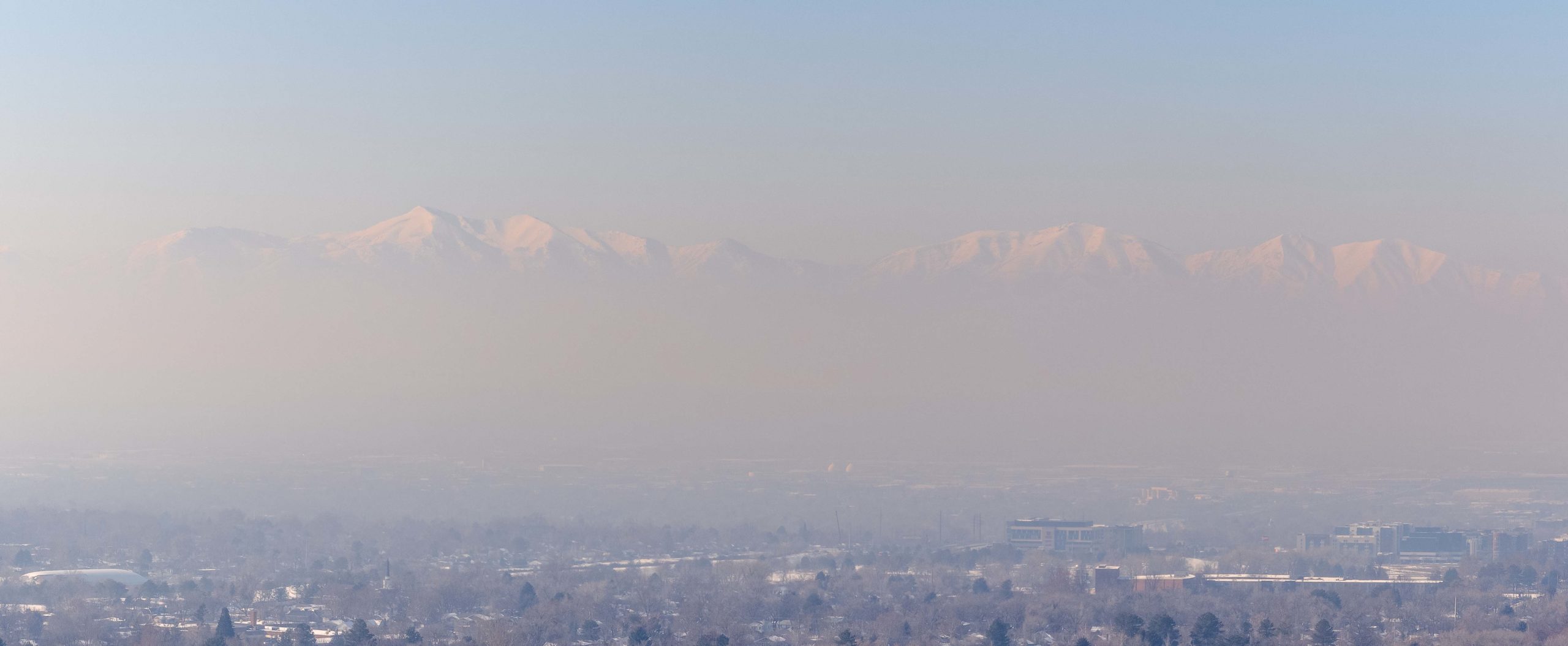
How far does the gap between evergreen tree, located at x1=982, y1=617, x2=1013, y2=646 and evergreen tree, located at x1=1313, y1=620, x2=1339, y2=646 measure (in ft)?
38.8

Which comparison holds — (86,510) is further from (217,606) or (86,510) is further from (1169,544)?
(1169,544)

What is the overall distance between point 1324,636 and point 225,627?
42653mm

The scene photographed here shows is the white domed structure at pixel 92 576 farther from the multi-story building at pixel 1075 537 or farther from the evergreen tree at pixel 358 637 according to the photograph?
the multi-story building at pixel 1075 537

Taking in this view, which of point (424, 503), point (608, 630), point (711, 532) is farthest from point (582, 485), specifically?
point (608, 630)

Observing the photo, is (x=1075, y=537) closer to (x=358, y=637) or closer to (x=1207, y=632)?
(x=1207, y=632)

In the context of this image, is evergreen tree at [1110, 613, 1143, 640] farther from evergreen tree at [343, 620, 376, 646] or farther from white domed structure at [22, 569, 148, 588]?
white domed structure at [22, 569, 148, 588]

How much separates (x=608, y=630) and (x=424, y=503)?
330 ft

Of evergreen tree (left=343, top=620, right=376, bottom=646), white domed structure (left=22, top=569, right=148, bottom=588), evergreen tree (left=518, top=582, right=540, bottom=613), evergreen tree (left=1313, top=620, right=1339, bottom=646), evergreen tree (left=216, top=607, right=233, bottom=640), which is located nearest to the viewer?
evergreen tree (left=343, top=620, right=376, bottom=646)

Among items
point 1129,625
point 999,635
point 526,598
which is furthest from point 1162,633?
point 526,598

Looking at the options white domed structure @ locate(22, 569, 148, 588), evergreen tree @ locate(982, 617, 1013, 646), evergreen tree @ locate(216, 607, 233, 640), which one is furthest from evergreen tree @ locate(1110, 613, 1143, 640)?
white domed structure @ locate(22, 569, 148, 588)

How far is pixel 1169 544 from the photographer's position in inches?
5689

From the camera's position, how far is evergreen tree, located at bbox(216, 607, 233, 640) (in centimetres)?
7994

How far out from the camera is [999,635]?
269 feet

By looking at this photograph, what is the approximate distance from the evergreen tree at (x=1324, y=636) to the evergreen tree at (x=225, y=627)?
137ft
